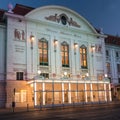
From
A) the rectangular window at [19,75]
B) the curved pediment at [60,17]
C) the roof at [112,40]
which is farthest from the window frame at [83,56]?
the rectangular window at [19,75]

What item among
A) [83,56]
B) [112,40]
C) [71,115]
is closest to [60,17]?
[83,56]

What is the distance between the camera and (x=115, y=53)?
55.8m

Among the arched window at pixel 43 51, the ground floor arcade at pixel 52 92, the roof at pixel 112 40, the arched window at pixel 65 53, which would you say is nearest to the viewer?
the ground floor arcade at pixel 52 92

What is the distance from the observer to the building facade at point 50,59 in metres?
37.0

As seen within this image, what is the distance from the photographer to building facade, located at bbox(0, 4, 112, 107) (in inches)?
1457

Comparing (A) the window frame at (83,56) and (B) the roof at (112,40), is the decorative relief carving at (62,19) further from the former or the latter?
(B) the roof at (112,40)

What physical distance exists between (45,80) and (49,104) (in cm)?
402

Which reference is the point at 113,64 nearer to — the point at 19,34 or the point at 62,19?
the point at 62,19

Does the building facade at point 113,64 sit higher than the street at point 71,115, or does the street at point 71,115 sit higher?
the building facade at point 113,64

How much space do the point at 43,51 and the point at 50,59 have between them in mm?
2008

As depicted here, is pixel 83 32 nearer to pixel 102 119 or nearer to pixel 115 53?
pixel 115 53

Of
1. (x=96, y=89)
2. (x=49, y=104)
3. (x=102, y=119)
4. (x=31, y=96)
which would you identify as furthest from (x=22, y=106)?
(x=102, y=119)

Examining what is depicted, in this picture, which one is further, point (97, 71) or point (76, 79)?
point (97, 71)

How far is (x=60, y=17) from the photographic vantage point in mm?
44438
